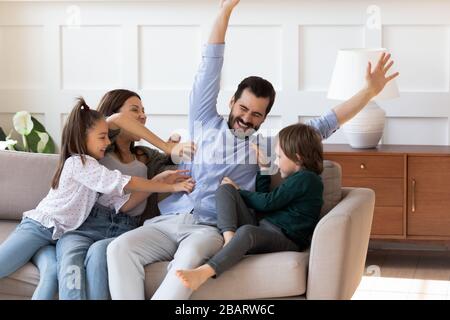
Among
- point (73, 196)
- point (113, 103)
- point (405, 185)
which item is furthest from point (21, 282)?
point (405, 185)

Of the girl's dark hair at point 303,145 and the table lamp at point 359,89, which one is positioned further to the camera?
the table lamp at point 359,89

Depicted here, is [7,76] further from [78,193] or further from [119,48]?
[78,193]

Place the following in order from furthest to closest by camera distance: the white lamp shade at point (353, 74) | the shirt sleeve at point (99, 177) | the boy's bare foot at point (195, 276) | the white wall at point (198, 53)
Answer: the white wall at point (198, 53)
the white lamp shade at point (353, 74)
the shirt sleeve at point (99, 177)
the boy's bare foot at point (195, 276)

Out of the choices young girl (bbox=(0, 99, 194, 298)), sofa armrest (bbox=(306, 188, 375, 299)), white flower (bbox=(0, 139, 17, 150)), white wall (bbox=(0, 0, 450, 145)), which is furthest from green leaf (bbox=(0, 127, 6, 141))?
sofa armrest (bbox=(306, 188, 375, 299))

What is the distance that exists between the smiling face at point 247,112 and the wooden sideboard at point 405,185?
120cm

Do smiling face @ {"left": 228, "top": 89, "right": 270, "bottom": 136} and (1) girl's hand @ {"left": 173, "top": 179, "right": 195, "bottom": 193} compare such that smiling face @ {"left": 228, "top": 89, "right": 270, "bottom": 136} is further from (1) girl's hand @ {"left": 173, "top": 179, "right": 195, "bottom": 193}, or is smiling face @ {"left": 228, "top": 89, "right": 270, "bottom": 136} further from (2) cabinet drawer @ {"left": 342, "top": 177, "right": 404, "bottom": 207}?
(2) cabinet drawer @ {"left": 342, "top": 177, "right": 404, "bottom": 207}

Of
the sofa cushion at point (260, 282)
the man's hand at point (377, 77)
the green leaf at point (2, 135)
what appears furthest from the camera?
the green leaf at point (2, 135)

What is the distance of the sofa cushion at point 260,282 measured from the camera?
9.71ft

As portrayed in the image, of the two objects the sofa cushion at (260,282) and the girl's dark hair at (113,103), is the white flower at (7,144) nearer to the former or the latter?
the girl's dark hair at (113,103)

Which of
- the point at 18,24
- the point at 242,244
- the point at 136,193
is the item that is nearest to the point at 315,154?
the point at 242,244

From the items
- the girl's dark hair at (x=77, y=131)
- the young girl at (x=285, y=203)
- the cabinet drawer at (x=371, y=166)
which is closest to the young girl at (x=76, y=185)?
the girl's dark hair at (x=77, y=131)

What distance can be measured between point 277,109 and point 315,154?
5.44ft

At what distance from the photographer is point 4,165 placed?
3646 millimetres

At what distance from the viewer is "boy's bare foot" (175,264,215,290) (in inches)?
112
